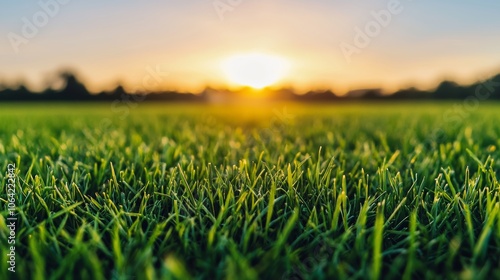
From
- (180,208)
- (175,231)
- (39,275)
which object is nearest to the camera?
(39,275)

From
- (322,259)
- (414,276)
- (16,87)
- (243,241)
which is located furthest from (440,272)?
(16,87)

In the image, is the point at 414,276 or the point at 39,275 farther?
the point at 414,276

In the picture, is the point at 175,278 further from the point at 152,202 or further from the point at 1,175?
the point at 1,175

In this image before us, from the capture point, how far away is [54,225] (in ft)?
3.93

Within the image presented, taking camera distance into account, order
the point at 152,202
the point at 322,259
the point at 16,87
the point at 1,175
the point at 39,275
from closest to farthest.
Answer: the point at 39,275 < the point at 322,259 < the point at 152,202 < the point at 1,175 < the point at 16,87

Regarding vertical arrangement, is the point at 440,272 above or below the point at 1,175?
below

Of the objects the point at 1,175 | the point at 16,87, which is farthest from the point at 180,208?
the point at 16,87

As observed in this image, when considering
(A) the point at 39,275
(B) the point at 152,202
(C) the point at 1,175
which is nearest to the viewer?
(A) the point at 39,275

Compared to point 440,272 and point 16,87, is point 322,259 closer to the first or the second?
point 440,272

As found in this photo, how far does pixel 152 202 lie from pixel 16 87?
1375 inches

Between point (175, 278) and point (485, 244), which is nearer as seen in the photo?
point (175, 278)

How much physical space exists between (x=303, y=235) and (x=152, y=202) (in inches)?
21.7

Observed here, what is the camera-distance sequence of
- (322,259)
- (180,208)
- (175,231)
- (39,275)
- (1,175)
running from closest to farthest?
(39,275)
(322,259)
(175,231)
(180,208)
(1,175)

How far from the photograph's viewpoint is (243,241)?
3.37 ft
